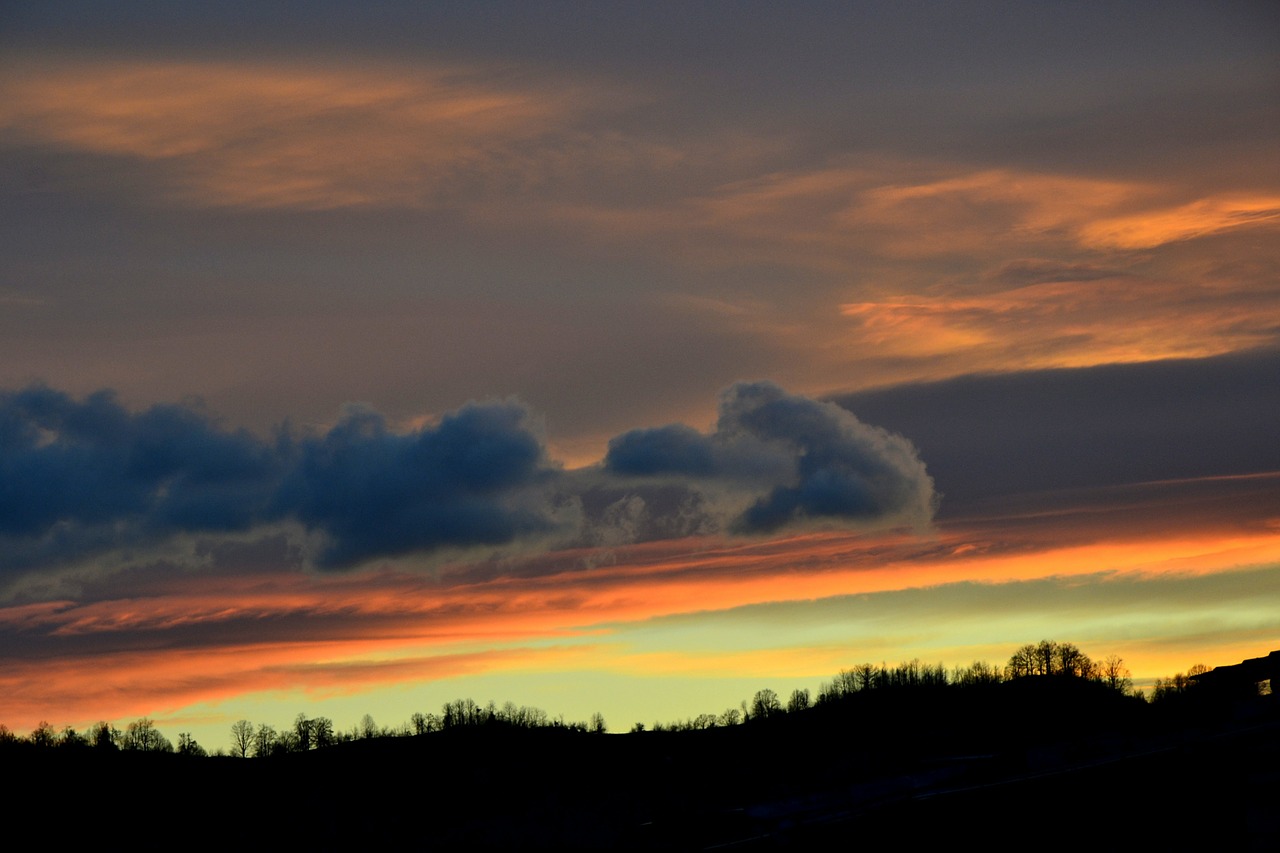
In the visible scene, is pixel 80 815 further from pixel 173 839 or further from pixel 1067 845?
pixel 1067 845

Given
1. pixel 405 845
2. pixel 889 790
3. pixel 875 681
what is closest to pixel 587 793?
pixel 405 845

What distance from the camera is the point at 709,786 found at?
102062 millimetres

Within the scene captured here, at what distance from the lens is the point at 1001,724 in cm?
12456

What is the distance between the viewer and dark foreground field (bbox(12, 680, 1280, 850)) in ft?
84.4

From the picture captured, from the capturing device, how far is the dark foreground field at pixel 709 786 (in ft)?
84.4

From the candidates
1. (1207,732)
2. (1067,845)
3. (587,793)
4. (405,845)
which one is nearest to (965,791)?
(1067,845)

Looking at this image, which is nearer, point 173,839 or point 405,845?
point 405,845

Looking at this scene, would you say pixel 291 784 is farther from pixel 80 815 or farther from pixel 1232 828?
pixel 1232 828

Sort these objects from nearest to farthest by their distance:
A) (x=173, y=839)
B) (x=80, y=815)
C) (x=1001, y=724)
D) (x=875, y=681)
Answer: (x=173, y=839)
(x=80, y=815)
(x=1001, y=724)
(x=875, y=681)

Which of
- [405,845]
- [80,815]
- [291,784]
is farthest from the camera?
[291,784]

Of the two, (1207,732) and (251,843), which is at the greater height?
(1207,732)

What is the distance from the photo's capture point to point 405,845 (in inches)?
3561

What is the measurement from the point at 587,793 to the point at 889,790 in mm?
82614

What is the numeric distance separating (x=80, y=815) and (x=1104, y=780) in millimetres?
94265
